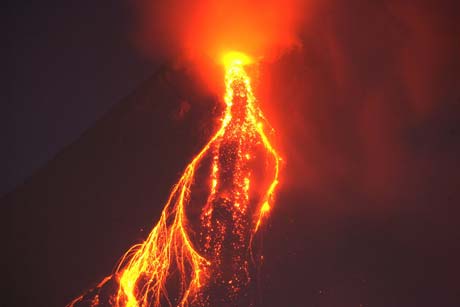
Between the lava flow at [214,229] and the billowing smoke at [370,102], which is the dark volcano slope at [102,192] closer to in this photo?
the lava flow at [214,229]

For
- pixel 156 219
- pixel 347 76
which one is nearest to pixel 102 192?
pixel 156 219

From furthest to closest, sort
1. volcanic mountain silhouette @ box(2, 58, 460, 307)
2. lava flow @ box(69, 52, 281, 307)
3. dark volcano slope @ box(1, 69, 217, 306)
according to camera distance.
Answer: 1. dark volcano slope @ box(1, 69, 217, 306)
2. lava flow @ box(69, 52, 281, 307)
3. volcanic mountain silhouette @ box(2, 58, 460, 307)

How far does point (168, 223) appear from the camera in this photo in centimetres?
572

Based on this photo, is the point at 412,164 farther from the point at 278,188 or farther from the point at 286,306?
the point at 286,306

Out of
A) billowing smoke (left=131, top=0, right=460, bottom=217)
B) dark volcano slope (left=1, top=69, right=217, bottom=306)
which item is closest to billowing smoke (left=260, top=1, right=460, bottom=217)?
billowing smoke (left=131, top=0, right=460, bottom=217)

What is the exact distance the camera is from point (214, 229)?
5.51 meters

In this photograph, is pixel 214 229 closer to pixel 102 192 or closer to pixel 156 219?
pixel 156 219

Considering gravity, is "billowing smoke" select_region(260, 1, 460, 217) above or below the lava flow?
above

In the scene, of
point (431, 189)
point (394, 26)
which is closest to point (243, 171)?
point (431, 189)

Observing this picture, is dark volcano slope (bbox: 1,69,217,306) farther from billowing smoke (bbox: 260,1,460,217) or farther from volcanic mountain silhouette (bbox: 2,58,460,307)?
billowing smoke (bbox: 260,1,460,217)

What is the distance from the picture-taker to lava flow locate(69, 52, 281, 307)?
505 cm

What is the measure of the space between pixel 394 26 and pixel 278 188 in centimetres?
282

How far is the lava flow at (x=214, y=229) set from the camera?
16.6 feet

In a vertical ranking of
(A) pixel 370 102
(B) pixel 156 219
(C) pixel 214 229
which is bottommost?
(B) pixel 156 219
